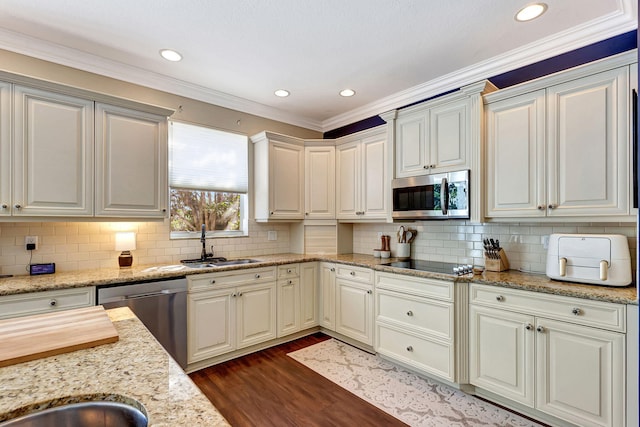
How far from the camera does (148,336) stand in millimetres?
1191

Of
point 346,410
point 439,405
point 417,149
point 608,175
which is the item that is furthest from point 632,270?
point 346,410

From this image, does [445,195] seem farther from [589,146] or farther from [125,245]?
[125,245]

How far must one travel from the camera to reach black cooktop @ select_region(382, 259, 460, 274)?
9.21ft

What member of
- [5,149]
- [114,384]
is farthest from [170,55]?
[114,384]

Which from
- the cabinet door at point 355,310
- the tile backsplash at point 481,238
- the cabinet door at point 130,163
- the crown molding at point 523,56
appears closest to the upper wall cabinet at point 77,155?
the cabinet door at point 130,163

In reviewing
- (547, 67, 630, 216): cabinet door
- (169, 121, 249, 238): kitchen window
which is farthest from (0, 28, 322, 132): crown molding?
(547, 67, 630, 216): cabinet door

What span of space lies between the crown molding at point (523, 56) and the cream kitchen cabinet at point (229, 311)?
2391 mm

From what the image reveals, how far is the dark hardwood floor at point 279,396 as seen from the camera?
221 centimetres

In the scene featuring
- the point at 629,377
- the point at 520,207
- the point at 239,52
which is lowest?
the point at 629,377

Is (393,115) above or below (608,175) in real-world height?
above

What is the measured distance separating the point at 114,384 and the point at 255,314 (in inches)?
98.0

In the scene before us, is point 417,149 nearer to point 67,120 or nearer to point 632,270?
point 632,270

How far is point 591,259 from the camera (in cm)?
213

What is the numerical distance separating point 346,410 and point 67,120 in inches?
118
